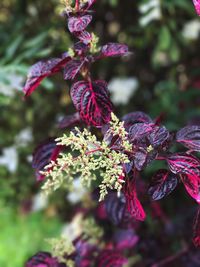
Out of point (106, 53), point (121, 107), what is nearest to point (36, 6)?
point (121, 107)

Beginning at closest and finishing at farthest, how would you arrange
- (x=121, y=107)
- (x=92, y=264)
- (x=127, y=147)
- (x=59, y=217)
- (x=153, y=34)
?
(x=127, y=147), (x=92, y=264), (x=153, y=34), (x=121, y=107), (x=59, y=217)

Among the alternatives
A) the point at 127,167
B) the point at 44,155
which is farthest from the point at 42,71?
the point at 127,167

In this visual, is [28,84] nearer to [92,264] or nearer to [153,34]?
[92,264]

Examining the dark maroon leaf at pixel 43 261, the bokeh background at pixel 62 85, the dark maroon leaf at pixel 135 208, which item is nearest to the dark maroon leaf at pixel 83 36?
the dark maroon leaf at pixel 135 208

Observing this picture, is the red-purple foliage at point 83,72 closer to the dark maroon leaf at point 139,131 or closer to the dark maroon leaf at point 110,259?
the dark maroon leaf at point 139,131

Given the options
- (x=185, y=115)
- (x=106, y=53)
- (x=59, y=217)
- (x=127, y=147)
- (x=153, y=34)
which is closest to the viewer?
(x=127, y=147)

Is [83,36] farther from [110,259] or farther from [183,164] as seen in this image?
[110,259]

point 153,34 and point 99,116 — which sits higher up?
point 153,34
